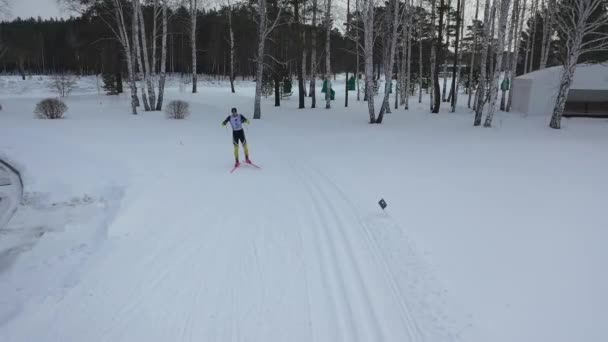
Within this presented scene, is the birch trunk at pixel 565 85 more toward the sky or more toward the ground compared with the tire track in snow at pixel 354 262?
more toward the sky

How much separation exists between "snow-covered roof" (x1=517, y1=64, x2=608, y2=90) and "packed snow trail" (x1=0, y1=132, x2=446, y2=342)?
18075mm

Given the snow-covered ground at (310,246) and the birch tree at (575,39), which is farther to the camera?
the birch tree at (575,39)

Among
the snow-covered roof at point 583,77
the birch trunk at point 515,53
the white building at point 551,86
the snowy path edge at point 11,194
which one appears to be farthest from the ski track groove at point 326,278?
the snow-covered roof at point 583,77

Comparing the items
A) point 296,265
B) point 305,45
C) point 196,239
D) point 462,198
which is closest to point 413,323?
point 296,265

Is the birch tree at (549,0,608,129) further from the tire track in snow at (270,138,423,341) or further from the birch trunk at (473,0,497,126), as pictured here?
the tire track in snow at (270,138,423,341)

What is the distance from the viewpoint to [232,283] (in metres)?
4.96

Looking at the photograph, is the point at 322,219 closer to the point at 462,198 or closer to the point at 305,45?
the point at 462,198

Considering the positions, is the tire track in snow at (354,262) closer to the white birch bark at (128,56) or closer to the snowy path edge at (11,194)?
the snowy path edge at (11,194)

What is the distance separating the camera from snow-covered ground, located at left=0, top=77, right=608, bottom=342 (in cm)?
419

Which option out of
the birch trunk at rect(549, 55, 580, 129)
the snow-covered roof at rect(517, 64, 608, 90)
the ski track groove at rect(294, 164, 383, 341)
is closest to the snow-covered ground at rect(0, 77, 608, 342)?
the ski track groove at rect(294, 164, 383, 341)

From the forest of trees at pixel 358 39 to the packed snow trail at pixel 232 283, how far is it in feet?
42.1

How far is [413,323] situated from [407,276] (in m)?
1.00

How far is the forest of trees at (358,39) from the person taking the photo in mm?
18062

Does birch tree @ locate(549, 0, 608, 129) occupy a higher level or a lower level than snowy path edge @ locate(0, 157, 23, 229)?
higher
